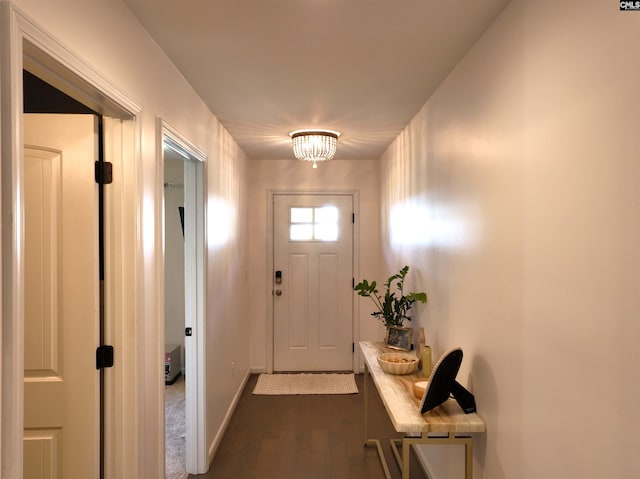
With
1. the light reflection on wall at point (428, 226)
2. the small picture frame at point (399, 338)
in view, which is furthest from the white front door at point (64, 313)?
the small picture frame at point (399, 338)

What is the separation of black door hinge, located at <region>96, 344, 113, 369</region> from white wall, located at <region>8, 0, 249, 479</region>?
105 mm

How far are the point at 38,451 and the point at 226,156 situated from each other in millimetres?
2263

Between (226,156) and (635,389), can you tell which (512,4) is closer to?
(635,389)

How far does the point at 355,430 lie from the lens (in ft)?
10.0

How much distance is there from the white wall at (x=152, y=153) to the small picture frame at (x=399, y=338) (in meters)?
1.23

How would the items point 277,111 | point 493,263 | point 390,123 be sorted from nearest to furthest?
point 493,263 → point 277,111 → point 390,123

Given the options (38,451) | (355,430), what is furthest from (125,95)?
(355,430)

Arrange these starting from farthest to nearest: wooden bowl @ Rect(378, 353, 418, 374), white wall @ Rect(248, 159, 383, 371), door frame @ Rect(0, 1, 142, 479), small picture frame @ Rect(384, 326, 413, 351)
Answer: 1. white wall @ Rect(248, 159, 383, 371)
2. small picture frame @ Rect(384, 326, 413, 351)
3. wooden bowl @ Rect(378, 353, 418, 374)
4. door frame @ Rect(0, 1, 142, 479)

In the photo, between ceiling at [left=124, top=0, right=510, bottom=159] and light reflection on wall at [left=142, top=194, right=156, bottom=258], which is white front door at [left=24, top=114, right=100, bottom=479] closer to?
light reflection on wall at [left=142, top=194, right=156, bottom=258]

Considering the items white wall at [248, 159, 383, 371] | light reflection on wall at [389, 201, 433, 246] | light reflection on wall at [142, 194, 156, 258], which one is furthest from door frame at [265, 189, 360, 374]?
light reflection on wall at [142, 194, 156, 258]

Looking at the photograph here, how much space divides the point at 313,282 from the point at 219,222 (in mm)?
1674

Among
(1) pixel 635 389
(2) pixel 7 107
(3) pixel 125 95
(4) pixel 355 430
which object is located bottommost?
(4) pixel 355 430

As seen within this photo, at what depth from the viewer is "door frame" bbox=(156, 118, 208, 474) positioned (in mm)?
2455

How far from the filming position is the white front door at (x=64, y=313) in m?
1.45
